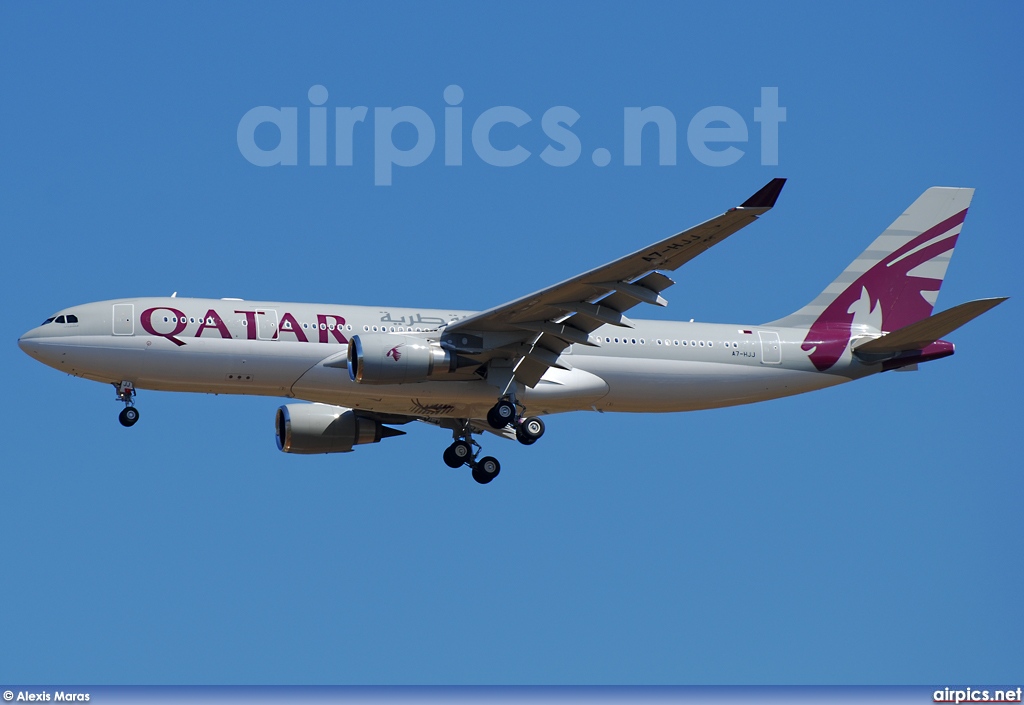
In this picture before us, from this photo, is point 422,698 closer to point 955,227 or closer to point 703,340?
point 703,340

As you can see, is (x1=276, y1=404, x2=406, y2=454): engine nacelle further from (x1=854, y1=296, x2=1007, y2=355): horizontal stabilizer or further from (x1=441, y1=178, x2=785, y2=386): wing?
(x1=854, y1=296, x2=1007, y2=355): horizontal stabilizer

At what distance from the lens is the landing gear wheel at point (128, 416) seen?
3806cm

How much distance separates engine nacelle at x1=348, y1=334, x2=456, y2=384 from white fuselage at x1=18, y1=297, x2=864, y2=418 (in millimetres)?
787

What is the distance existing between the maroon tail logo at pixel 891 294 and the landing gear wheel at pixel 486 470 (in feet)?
32.9

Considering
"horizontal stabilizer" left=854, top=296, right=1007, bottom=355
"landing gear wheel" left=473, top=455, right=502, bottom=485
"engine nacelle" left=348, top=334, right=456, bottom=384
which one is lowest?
"landing gear wheel" left=473, top=455, right=502, bottom=485

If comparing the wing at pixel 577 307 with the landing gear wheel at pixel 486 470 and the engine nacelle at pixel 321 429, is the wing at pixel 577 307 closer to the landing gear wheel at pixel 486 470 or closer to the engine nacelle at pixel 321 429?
the landing gear wheel at pixel 486 470

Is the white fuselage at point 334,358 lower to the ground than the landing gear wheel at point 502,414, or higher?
higher

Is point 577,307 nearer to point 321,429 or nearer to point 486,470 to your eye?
point 486,470

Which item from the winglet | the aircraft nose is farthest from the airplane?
the winglet

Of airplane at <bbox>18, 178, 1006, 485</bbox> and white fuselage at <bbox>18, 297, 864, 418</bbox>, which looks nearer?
airplane at <bbox>18, 178, 1006, 485</bbox>

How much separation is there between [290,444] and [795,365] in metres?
15.3

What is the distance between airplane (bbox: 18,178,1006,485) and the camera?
1444 inches

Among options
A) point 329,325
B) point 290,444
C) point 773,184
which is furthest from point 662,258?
point 290,444

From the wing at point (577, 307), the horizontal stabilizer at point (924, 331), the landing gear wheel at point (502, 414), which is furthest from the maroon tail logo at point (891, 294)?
the landing gear wheel at point (502, 414)
